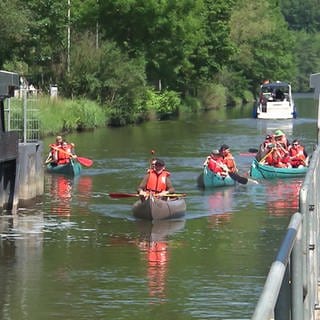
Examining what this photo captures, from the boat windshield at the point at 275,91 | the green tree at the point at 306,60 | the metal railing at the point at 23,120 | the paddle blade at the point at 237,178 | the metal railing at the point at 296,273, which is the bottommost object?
the paddle blade at the point at 237,178

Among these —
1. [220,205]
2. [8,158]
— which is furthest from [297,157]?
[8,158]

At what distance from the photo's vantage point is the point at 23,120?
27.3 meters

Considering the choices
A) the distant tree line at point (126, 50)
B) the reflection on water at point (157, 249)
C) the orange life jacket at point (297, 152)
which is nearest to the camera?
the reflection on water at point (157, 249)

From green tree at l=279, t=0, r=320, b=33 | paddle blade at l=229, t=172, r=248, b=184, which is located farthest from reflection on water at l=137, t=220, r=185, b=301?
green tree at l=279, t=0, r=320, b=33

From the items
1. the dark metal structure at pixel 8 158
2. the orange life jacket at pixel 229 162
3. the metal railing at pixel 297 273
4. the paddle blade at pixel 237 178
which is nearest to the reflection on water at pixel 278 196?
the paddle blade at pixel 237 178

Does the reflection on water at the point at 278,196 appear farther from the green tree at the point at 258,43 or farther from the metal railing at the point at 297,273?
the green tree at the point at 258,43

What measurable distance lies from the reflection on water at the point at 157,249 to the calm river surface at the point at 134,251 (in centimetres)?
2

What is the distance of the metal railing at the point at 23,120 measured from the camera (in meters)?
26.8

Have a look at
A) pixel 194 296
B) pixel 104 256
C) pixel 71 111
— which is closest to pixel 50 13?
pixel 71 111

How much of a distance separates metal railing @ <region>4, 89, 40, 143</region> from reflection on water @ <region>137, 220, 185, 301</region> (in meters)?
5.14

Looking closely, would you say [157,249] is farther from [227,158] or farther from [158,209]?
[227,158]

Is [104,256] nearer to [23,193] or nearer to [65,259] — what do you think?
[65,259]

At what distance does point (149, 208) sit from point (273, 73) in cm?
8787

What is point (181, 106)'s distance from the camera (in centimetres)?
7775
